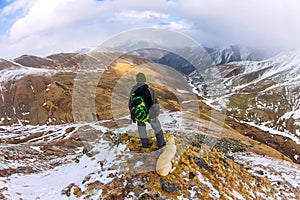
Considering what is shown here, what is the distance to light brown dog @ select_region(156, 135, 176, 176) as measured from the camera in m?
15.5

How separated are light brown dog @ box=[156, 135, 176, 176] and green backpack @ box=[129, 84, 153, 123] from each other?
1852 mm

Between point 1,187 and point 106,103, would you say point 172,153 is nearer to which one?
point 1,187

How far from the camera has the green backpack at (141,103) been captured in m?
15.0

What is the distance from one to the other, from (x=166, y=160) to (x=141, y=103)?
3.27 metres

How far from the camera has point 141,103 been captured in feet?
49.3

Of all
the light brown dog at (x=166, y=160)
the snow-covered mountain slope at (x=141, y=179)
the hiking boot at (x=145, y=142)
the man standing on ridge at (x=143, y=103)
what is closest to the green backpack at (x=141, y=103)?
the man standing on ridge at (x=143, y=103)

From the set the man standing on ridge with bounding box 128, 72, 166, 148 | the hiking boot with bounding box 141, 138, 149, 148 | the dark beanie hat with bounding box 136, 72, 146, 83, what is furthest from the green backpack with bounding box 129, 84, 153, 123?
the hiking boot with bounding box 141, 138, 149, 148

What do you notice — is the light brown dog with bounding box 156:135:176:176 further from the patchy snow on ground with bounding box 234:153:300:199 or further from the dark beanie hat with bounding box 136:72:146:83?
the patchy snow on ground with bounding box 234:153:300:199

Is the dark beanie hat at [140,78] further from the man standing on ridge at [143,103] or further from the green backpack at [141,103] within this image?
the green backpack at [141,103]

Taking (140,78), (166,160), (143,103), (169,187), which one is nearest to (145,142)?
(166,160)

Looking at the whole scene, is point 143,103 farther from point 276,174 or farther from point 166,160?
point 276,174

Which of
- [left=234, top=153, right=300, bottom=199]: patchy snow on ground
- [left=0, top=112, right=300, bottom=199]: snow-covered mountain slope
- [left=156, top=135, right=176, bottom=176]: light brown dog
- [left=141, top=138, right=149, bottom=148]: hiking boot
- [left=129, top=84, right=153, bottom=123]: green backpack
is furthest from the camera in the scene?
Result: [left=234, top=153, right=300, bottom=199]: patchy snow on ground

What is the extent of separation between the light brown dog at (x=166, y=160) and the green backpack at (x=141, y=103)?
1852mm

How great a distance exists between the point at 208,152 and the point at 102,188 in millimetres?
7178
